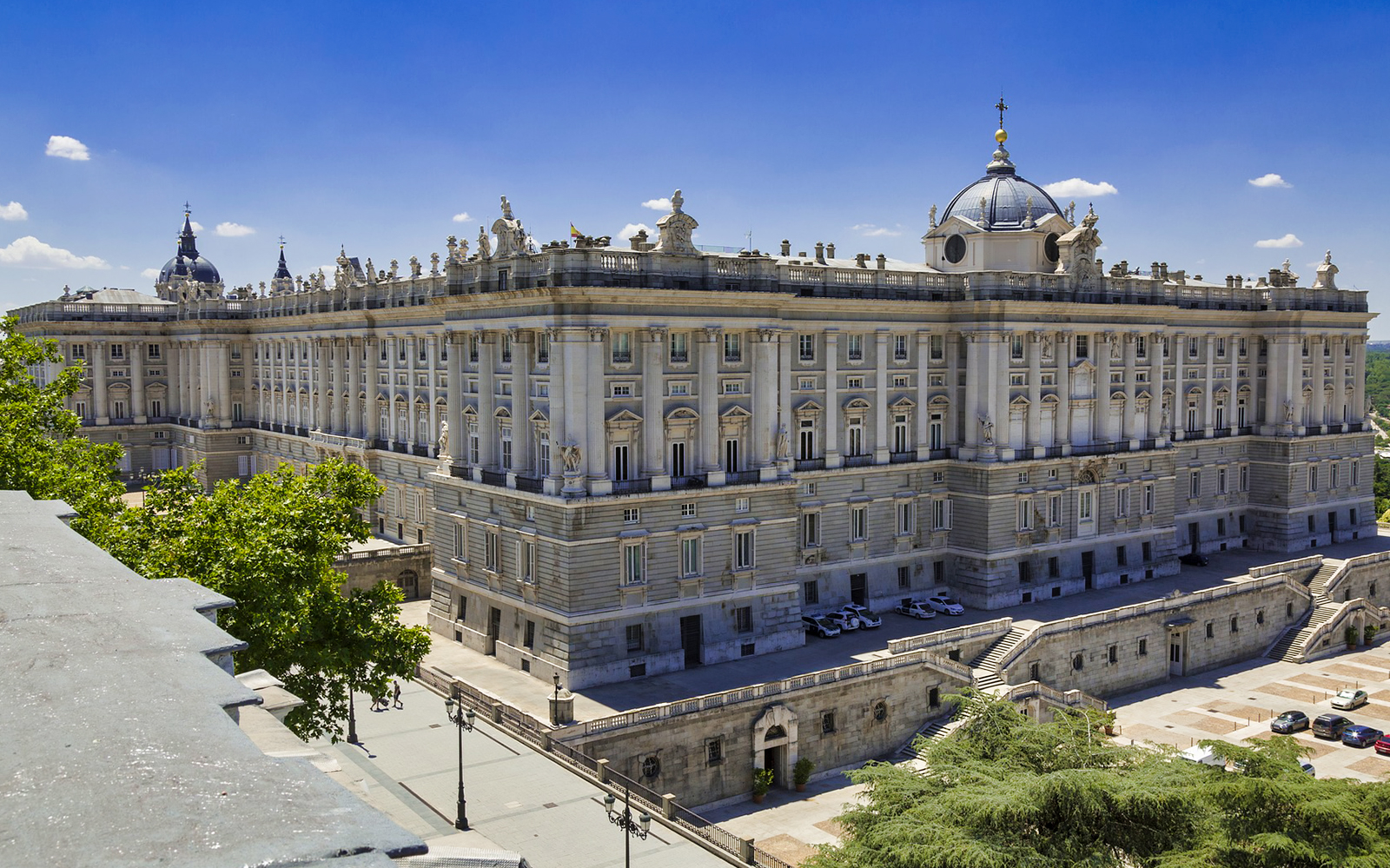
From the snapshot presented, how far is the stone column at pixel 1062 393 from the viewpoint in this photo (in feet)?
232

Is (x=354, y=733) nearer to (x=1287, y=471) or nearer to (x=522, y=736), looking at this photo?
(x=522, y=736)

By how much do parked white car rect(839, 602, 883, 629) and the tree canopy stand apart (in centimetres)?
2779

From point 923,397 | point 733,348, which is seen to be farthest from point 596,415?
point 923,397

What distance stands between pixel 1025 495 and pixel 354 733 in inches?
1617

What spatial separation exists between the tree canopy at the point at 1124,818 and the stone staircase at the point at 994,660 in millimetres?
22412

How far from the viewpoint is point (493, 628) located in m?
57.2

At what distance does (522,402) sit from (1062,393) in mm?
34605

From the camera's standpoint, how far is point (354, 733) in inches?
1757

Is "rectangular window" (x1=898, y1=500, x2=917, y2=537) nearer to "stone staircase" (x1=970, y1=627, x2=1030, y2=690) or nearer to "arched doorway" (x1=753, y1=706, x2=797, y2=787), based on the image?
"stone staircase" (x1=970, y1=627, x2=1030, y2=690)

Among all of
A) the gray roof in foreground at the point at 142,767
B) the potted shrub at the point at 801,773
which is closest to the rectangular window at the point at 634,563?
the potted shrub at the point at 801,773

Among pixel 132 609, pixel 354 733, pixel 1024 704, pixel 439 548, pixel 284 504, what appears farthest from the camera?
pixel 439 548

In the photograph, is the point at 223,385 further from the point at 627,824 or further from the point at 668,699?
the point at 627,824

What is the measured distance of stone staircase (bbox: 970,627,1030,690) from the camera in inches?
2200

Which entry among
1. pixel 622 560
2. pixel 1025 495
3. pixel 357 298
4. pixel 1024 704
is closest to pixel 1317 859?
pixel 1024 704
